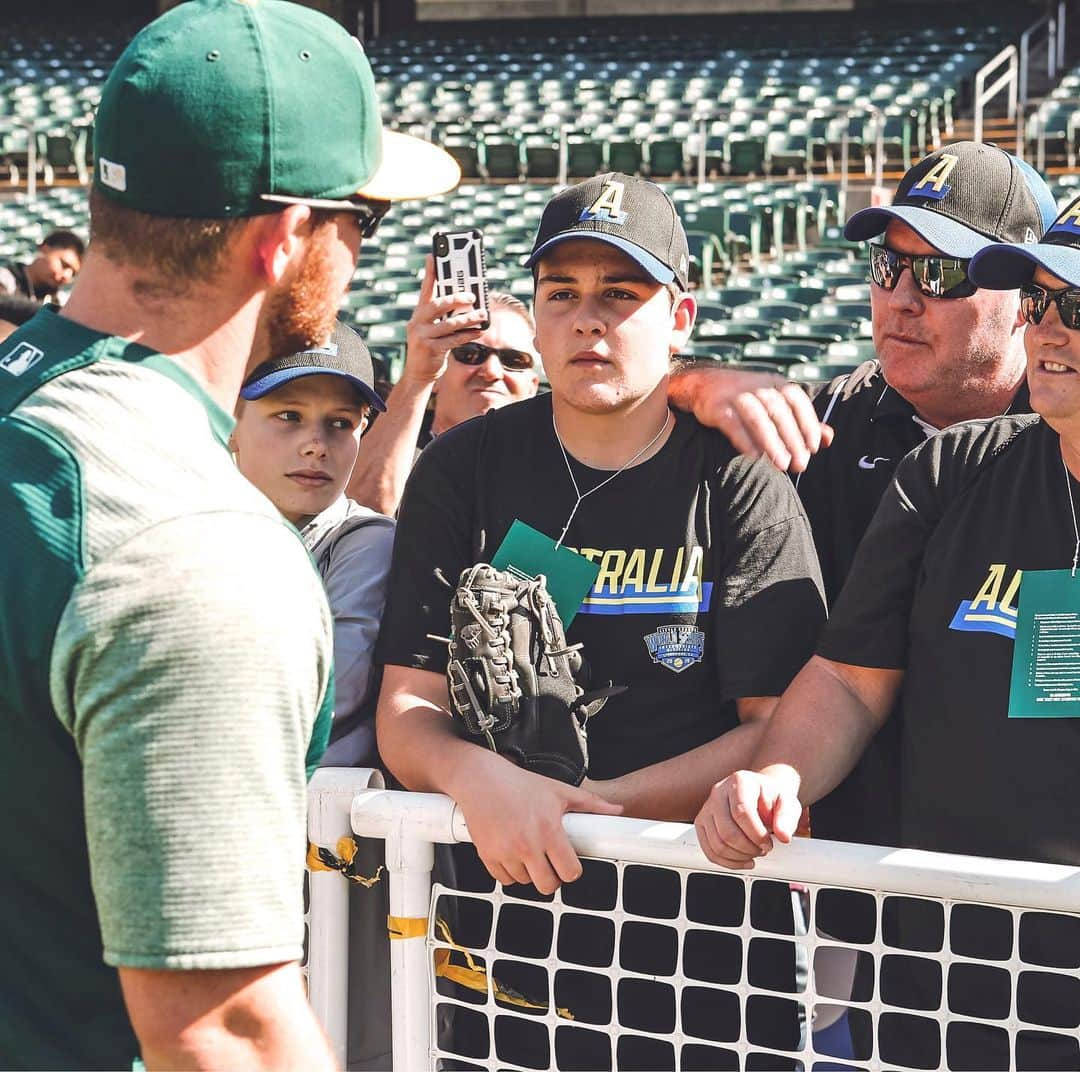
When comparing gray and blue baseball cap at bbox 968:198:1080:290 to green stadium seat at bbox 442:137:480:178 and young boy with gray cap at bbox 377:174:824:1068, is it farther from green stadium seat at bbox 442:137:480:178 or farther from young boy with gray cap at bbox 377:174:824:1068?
green stadium seat at bbox 442:137:480:178

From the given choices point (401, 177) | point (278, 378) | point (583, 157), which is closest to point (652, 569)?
point (278, 378)

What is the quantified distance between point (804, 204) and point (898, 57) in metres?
6.72

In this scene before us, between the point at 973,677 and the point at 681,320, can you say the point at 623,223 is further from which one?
the point at 973,677

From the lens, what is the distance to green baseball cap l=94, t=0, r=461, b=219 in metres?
1.13

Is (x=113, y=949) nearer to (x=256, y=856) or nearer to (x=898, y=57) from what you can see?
(x=256, y=856)

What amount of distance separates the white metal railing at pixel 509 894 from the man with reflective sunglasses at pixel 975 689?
41mm

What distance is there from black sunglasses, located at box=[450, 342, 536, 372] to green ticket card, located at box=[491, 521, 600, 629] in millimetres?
1302

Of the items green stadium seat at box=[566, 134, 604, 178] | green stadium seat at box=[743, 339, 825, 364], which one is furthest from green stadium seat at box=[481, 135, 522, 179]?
green stadium seat at box=[743, 339, 825, 364]

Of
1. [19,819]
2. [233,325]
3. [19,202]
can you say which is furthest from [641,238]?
[19,202]

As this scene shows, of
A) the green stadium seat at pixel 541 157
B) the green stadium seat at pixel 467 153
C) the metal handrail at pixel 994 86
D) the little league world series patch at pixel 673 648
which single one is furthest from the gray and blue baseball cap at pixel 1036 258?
the green stadium seat at pixel 467 153

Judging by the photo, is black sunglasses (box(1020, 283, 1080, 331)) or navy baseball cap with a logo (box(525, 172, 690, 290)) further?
navy baseball cap with a logo (box(525, 172, 690, 290))

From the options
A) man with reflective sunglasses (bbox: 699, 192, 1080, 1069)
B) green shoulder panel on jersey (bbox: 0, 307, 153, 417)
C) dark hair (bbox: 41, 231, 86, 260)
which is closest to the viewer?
green shoulder panel on jersey (bbox: 0, 307, 153, 417)

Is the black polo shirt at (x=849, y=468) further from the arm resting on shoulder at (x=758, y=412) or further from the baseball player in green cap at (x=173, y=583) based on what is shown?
the baseball player in green cap at (x=173, y=583)

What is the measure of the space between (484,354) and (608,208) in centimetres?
118
